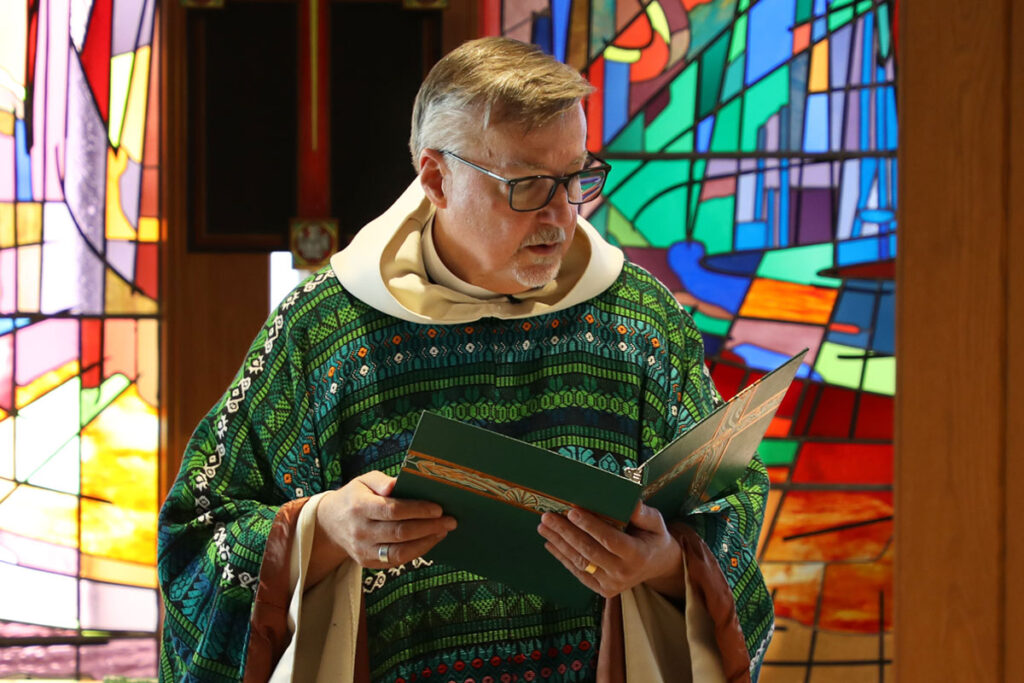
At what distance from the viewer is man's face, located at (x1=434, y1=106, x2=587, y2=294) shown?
1.59 m

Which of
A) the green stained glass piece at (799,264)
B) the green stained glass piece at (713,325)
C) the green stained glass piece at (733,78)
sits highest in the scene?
the green stained glass piece at (733,78)

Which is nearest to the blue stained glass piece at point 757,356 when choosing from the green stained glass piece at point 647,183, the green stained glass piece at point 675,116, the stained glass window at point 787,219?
the stained glass window at point 787,219

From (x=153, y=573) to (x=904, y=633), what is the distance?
1.94 metres

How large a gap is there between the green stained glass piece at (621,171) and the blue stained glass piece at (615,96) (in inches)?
3.0

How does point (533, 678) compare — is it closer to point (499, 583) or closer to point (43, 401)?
point (499, 583)

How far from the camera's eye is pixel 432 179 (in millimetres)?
1719

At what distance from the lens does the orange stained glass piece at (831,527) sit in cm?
311

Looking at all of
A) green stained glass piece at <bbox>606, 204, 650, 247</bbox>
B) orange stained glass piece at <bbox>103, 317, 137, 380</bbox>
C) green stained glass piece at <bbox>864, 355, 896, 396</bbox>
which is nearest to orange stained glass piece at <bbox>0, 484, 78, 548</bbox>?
orange stained glass piece at <bbox>103, 317, 137, 380</bbox>

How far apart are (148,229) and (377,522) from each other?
1940 millimetres

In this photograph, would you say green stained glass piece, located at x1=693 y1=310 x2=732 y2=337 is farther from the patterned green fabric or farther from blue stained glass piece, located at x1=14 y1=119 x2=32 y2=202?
blue stained glass piece, located at x1=14 y1=119 x2=32 y2=202

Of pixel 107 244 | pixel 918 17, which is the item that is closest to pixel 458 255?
pixel 918 17

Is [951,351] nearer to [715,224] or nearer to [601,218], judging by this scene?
[715,224]

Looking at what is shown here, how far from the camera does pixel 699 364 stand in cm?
178

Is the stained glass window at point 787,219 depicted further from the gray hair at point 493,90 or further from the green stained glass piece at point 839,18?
the gray hair at point 493,90
